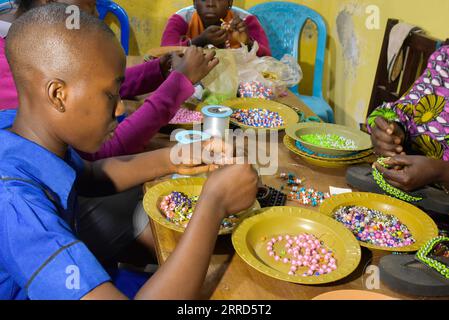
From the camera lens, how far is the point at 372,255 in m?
1.14

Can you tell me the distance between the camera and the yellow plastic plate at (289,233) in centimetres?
100

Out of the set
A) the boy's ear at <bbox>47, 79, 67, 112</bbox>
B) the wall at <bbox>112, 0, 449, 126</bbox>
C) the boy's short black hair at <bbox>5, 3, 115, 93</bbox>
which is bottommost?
the wall at <bbox>112, 0, 449, 126</bbox>

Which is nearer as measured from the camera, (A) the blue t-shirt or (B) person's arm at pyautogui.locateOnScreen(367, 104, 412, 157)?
(A) the blue t-shirt

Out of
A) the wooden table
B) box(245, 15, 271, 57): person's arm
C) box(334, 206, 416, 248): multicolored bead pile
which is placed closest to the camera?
the wooden table

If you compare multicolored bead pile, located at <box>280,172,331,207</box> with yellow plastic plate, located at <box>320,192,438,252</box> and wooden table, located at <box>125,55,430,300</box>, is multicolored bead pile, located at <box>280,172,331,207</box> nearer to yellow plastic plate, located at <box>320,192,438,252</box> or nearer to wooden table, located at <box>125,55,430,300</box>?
yellow plastic plate, located at <box>320,192,438,252</box>

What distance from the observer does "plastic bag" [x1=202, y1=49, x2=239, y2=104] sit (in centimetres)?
211

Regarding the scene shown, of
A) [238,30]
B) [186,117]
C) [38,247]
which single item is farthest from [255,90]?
[38,247]

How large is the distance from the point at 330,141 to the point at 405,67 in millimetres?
1245

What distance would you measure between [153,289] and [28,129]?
513mm

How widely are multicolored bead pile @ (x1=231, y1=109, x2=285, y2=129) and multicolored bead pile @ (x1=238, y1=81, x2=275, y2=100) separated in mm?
200

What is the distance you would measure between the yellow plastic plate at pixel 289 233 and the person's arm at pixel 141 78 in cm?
120

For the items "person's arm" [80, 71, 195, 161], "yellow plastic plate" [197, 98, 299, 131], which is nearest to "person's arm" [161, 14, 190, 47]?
"yellow plastic plate" [197, 98, 299, 131]

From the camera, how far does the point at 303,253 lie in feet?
3.67
